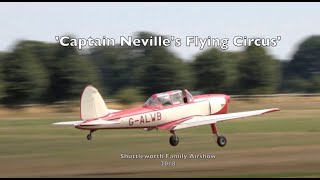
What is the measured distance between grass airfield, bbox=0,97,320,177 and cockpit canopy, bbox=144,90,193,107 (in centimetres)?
129

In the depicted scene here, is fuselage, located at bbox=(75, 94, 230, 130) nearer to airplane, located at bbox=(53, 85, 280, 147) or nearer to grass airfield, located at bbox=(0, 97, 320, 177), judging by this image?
airplane, located at bbox=(53, 85, 280, 147)

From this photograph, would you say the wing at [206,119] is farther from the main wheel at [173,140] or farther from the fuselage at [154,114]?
the main wheel at [173,140]

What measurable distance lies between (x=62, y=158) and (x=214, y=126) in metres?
4.50

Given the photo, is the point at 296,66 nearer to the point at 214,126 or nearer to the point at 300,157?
the point at 300,157

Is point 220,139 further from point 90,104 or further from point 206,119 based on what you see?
point 90,104

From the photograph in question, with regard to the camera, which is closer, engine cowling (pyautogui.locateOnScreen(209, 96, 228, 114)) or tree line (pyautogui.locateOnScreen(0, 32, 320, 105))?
engine cowling (pyautogui.locateOnScreen(209, 96, 228, 114))

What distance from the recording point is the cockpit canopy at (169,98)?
14.9 metres

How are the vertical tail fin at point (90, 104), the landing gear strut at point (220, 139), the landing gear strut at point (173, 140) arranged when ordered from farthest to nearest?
the landing gear strut at point (220, 139) < the landing gear strut at point (173, 140) < the vertical tail fin at point (90, 104)

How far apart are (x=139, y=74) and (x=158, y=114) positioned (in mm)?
3362

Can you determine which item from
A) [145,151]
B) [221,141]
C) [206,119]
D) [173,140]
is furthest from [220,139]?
[145,151]

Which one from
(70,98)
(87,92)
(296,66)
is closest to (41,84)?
(70,98)

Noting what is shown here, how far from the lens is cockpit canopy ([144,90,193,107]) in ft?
49.0

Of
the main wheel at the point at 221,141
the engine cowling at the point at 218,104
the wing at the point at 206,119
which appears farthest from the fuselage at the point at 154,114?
the main wheel at the point at 221,141

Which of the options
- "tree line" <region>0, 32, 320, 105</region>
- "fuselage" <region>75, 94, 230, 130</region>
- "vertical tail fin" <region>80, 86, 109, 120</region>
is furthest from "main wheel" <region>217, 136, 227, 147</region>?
"vertical tail fin" <region>80, 86, 109, 120</region>
